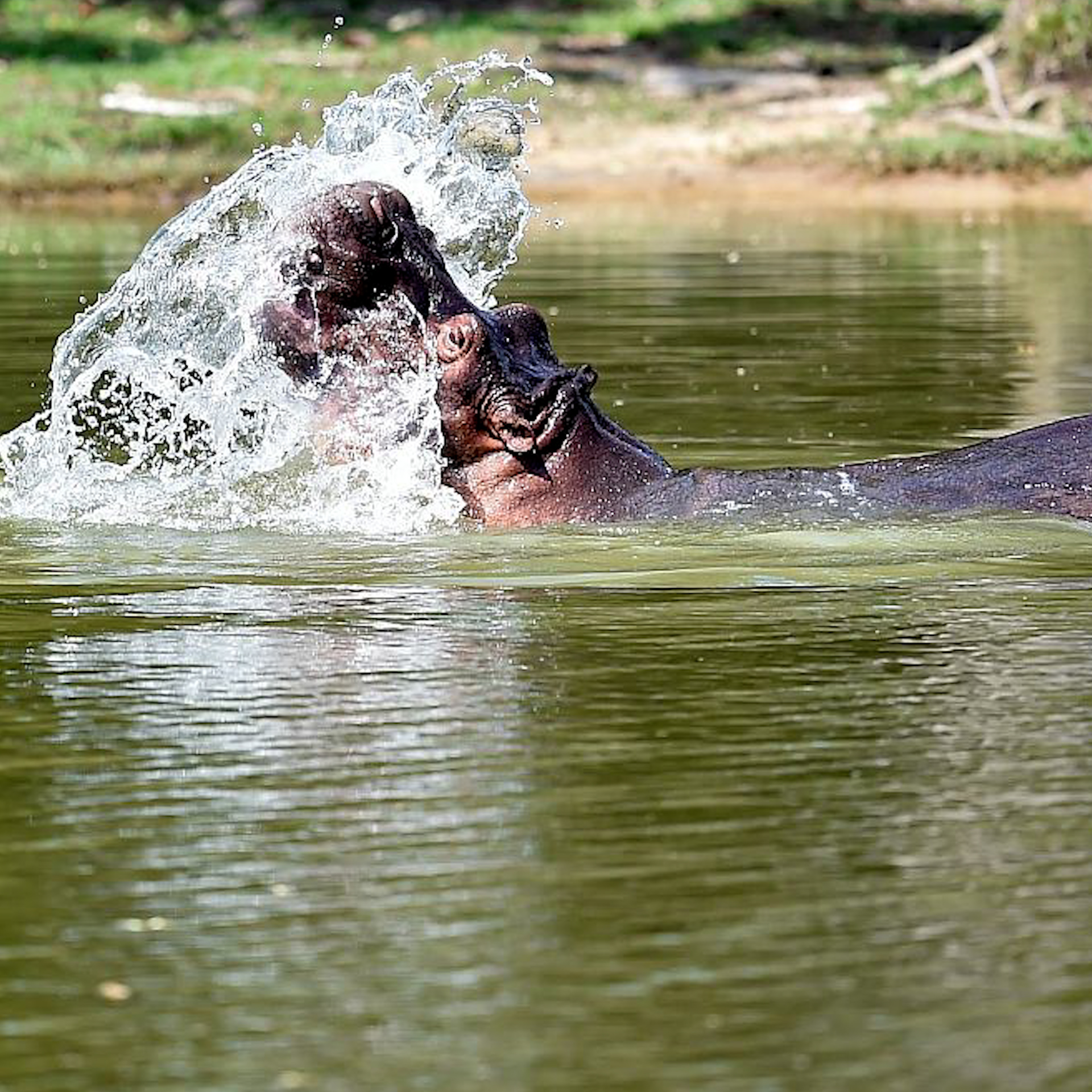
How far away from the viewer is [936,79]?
79.5 ft

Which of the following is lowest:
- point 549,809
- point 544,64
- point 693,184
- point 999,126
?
point 549,809

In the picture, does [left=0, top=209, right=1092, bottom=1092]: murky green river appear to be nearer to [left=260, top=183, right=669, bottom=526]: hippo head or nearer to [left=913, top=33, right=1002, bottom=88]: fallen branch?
[left=260, top=183, right=669, bottom=526]: hippo head

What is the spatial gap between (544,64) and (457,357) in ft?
62.8

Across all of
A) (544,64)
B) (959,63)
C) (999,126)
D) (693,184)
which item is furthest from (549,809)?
(544,64)

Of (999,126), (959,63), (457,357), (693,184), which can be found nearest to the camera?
(457,357)

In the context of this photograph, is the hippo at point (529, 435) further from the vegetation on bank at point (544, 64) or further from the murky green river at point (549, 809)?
the vegetation on bank at point (544, 64)

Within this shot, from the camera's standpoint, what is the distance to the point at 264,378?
6.55 meters

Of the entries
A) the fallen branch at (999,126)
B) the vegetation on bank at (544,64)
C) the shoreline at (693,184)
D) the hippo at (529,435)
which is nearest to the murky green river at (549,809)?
the hippo at (529,435)

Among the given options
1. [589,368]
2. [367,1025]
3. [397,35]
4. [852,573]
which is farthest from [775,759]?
[397,35]

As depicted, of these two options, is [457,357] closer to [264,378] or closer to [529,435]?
[529,435]

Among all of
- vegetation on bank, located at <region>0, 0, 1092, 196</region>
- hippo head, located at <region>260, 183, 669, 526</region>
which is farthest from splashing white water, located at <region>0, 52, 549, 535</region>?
vegetation on bank, located at <region>0, 0, 1092, 196</region>

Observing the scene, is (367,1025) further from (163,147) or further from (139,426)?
(163,147)

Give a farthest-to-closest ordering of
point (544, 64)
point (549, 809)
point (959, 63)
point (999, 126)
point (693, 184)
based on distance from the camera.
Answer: point (544, 64) → point (959, 63) → point (999, 126) → point (693, 184) → point (549, 809)

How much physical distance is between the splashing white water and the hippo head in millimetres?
60
